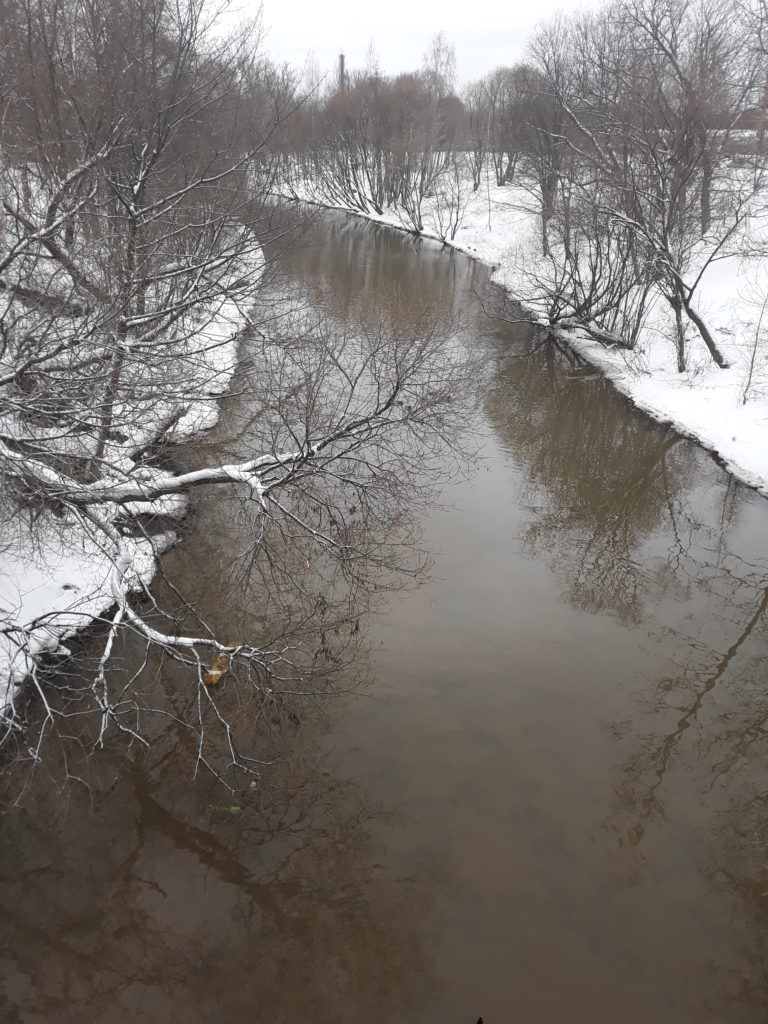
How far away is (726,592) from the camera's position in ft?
30.0

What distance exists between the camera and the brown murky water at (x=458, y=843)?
4770 millimetres

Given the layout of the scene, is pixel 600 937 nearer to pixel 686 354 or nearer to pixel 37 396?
pixel 37 396

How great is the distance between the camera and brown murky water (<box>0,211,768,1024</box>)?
477 centimetres

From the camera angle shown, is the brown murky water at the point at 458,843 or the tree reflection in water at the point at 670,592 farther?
the tree reflection in water at the point at 670,592

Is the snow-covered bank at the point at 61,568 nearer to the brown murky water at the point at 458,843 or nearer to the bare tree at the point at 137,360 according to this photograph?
the bare tree at the point at 137,360

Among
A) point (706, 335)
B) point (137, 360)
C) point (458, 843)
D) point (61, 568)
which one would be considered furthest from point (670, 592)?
point (706, 335)

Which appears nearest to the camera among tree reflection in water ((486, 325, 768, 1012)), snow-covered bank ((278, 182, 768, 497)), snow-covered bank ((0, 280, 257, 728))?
tree reflection in water ((486, 325, 768, 1012))

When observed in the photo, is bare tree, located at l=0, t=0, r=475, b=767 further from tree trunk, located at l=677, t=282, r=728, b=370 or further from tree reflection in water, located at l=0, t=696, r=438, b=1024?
tree trunk, located at l=677, t=282, r=728, b=370

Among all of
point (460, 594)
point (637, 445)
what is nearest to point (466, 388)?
point (637, 445)

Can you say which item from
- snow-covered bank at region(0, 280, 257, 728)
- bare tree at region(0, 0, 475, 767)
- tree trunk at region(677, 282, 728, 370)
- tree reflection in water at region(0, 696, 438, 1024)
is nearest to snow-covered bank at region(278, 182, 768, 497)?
tree trunk at region(677, 282, 728, 370)

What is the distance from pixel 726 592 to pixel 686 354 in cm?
880

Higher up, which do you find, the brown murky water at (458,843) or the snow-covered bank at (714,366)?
the snow-covered bank at (714,366)

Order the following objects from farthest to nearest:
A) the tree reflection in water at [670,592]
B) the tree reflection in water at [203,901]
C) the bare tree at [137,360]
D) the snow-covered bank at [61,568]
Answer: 1. the snow-covered bank at [61,568]
2. the bare tree at [137,360]
3. the tree reflection in water at [670,592]
4. the tree reflection in water at [203,901]

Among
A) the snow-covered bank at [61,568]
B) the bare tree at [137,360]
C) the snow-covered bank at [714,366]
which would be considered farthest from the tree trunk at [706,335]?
the snow-covered bank at [61,568]
